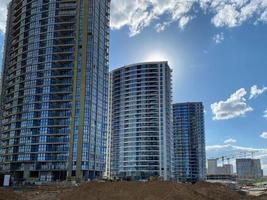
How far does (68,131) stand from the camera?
4734 inches

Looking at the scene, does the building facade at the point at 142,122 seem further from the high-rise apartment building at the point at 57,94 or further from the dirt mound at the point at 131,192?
the dirt mound at the point at 131,192

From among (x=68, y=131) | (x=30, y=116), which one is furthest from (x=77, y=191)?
(x=30, y=116)

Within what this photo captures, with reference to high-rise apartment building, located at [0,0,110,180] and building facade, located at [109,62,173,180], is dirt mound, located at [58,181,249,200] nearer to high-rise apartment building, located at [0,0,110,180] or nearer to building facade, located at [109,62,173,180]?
high-rise apartment building, located at [0,0,110,180]

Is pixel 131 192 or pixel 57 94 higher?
pixel 57 94

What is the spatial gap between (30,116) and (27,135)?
701 cm

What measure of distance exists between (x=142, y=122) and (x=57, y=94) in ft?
216

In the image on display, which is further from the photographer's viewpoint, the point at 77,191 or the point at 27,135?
the point at 27,135

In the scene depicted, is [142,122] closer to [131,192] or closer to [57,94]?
[57,94]

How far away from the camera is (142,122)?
7082 inches

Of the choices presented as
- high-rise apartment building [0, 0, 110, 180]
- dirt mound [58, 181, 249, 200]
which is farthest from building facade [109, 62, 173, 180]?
dirt mound [58, 181, 249, 200]

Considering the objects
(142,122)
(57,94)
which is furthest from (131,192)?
(142,122)

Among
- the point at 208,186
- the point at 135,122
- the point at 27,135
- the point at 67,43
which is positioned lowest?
the point at 208,186

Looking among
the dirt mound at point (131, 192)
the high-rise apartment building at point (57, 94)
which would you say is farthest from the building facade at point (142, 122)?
the dirt mound at point (131, 192)

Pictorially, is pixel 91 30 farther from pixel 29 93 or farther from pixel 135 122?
pixel 135 122
